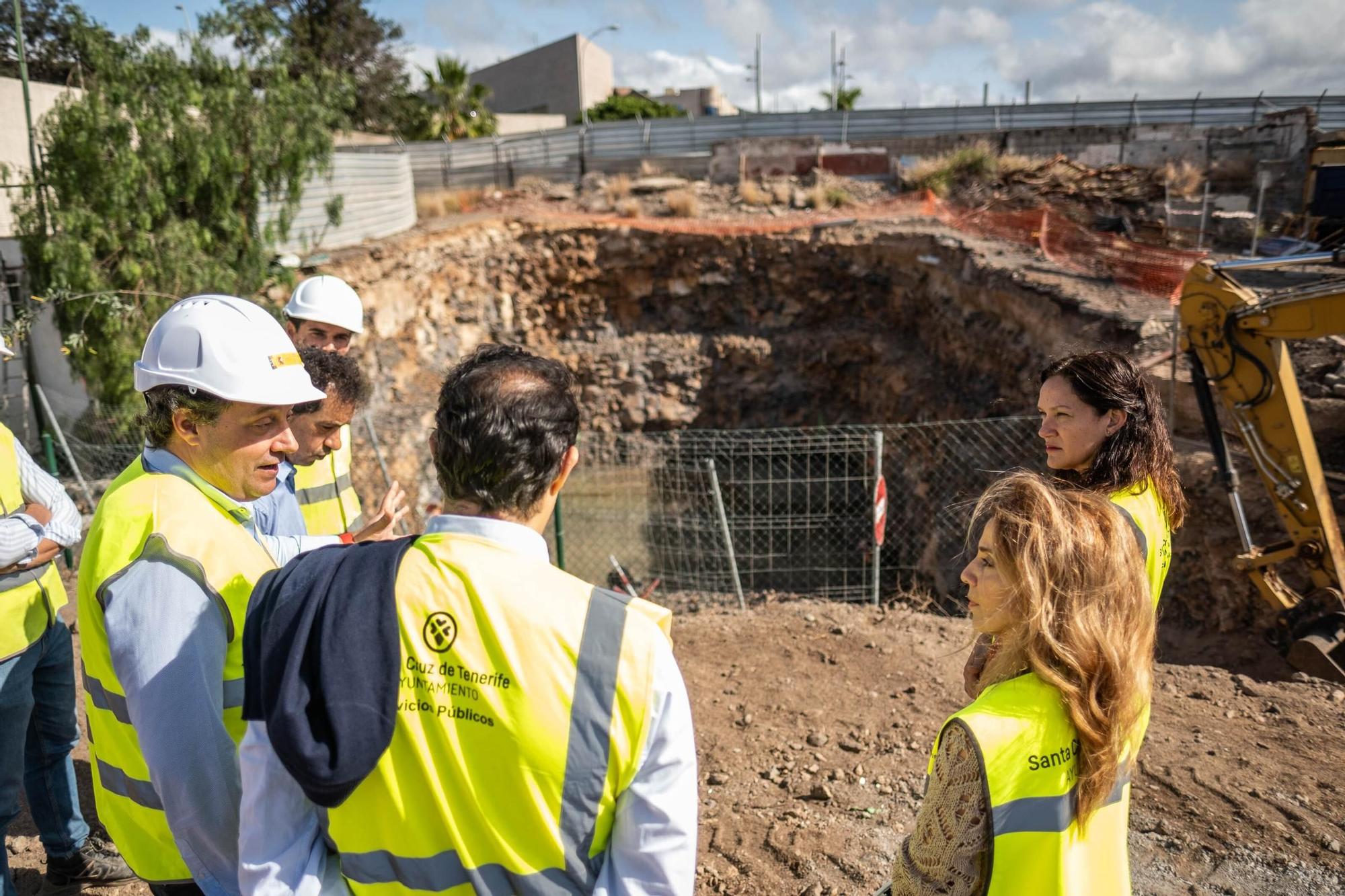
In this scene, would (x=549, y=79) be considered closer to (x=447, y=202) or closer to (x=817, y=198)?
(x=447, y=202)

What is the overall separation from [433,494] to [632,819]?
12468 mm

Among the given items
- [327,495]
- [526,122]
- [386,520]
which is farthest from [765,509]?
[526,122]

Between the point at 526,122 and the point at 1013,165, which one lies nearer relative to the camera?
the point at 1013,165

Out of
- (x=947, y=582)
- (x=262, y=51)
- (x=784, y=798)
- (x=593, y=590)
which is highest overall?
(x=262, y=51)

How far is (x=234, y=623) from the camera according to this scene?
1745 millimetres

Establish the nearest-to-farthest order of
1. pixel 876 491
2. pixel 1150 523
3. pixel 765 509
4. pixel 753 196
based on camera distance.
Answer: pixel 1150 523
pixel 876 491
pixel 765 509
pixel 753 196

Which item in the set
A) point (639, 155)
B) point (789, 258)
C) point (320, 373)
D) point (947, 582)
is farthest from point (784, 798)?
point (639, 155)

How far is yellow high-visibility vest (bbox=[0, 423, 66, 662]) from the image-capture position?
8.87 feet

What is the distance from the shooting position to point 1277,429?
565 centimetres

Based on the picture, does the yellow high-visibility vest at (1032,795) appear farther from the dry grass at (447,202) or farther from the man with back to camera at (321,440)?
the dry grass at (447,202)

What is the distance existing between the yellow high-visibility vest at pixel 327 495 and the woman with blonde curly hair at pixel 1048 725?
2946 mm

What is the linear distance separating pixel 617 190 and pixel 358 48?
14.8 meters

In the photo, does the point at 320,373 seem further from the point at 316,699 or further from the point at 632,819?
the point at 632,819

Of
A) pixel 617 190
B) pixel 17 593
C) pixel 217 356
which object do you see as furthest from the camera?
pixel 617 190
